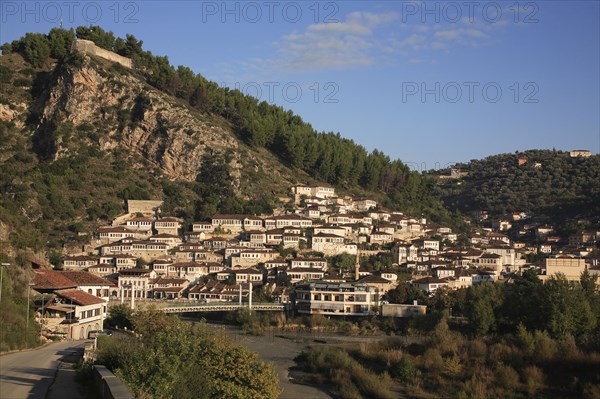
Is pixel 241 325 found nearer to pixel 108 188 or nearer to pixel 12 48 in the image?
pixel 108 188

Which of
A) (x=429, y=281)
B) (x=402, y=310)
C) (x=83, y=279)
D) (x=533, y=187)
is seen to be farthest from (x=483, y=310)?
(x=533, y=187)

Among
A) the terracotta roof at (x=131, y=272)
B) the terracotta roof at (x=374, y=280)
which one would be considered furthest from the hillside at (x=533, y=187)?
the terracotta roof at (x=131, y=272)

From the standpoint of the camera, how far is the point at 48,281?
112ft

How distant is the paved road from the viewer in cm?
1323

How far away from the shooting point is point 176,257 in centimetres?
6512

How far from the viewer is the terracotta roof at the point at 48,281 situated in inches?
1307

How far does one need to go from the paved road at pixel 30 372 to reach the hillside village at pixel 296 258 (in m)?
24.8

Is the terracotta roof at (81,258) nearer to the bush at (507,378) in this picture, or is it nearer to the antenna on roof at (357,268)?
the antenna on roof at (357,268)

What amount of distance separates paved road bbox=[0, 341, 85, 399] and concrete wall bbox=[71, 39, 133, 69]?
7279cm

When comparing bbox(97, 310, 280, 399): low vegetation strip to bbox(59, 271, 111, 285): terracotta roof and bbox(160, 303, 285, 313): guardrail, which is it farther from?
bbox(160, 303, 285, 313): guardrail

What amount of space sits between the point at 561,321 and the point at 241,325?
72.2ft

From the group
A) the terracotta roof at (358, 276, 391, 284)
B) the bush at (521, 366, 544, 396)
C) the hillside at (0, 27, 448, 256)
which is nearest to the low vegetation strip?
the bush at (521, 366, 544, 396)

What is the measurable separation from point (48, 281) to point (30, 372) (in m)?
18.9

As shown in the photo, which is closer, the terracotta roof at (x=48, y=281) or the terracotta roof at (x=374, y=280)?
the terracotta roof at (x=48, y=281)
